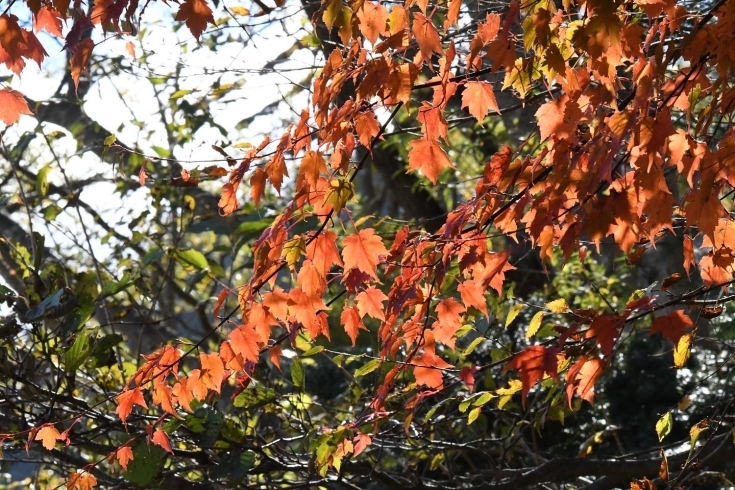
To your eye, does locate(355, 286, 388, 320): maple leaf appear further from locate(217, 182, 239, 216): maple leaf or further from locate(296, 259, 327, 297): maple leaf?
locate(217, 182, 239, 216): maple leaf

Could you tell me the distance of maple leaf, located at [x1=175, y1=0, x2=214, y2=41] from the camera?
173cm

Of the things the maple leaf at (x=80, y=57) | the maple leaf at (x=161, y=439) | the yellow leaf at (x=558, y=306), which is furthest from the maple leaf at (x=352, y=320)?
the maple leaf at (x=80, y=57)

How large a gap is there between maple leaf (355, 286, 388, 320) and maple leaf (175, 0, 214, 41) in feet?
2.27

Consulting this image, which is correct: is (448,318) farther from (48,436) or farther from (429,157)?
(48,436)

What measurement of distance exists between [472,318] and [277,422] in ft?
5.83

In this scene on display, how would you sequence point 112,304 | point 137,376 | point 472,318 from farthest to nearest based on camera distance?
1. point 112,304
2. point 472,318
3. point 137,376

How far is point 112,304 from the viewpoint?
3668 millimetres

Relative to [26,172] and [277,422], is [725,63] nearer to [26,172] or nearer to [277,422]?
[277,422]

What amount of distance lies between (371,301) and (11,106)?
2.92ft

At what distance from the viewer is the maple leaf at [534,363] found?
165 centimetres

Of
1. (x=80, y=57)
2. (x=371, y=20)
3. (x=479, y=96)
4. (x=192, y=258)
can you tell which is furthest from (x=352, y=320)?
(x=192, y=258)

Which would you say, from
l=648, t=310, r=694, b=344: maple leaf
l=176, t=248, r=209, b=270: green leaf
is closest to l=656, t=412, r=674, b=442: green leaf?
l=648, t=310, r=694, b=344: maple leaf

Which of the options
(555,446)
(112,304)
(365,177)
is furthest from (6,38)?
(365,177)

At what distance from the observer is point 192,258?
3404 mm
